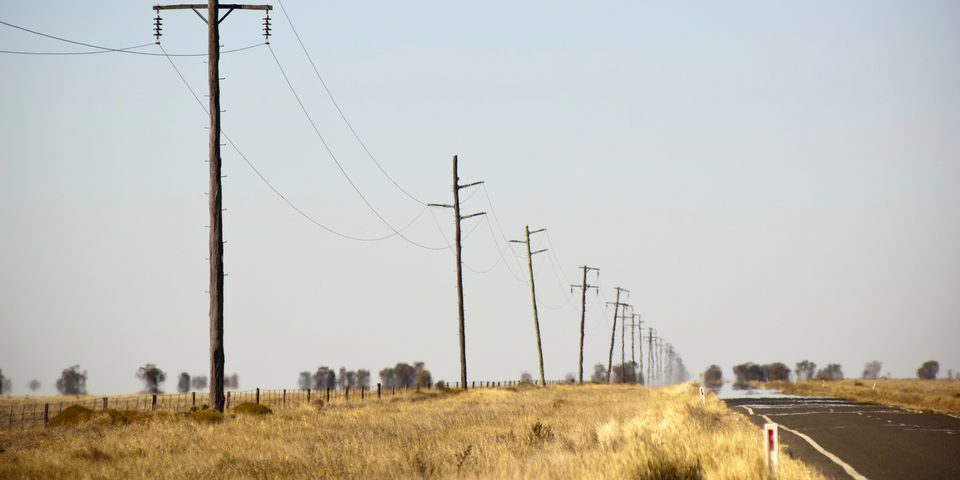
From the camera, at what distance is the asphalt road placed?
47.0 ft

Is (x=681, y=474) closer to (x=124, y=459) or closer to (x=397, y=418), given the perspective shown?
(x=124, y=459)

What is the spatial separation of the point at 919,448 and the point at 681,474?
8677 mm

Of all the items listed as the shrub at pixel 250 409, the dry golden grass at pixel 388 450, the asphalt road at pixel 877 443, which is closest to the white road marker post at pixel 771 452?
the dry golden grass at pixel 388 450

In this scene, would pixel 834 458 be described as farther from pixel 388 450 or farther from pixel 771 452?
pixel 388 450

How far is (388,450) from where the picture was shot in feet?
52.3

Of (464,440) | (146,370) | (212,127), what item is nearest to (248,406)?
(212,127)

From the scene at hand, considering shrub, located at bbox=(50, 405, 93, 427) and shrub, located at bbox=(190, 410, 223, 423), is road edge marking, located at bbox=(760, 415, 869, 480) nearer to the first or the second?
shrub, located at bbox=(190, 410, 223, 423)

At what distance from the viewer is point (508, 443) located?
1675cm

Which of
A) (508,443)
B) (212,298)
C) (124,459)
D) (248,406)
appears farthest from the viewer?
(248,406)

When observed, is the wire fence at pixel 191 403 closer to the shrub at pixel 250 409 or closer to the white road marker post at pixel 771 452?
the shrub at pixel 250 409

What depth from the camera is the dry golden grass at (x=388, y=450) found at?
1217cm

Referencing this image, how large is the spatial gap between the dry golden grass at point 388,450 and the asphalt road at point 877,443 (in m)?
1.51

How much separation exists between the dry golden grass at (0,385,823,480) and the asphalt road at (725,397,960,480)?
1.51 metres


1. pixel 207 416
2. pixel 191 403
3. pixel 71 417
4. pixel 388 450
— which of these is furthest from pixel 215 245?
pixel 191 403
